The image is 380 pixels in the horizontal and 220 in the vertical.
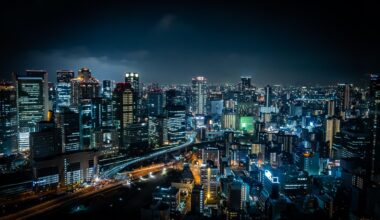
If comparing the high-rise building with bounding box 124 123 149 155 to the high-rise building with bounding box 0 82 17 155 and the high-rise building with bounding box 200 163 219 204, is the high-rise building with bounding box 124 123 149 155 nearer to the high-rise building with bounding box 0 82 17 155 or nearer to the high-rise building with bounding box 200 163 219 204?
the high-rise building with bounding box 0 82 17 155

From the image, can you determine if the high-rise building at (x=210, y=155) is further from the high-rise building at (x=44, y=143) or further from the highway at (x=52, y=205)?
the high-rise building at (x=44, y=143)

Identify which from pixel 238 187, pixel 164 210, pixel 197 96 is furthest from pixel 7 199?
pixel 197 96

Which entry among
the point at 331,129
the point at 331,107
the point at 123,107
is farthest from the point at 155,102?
the point at 331,129

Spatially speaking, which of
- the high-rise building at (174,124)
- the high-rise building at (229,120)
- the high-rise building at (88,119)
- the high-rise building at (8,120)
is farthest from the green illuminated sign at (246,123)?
the high-rise building at (8,120)

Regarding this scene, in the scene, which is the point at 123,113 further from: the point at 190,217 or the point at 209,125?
the point at 190,217

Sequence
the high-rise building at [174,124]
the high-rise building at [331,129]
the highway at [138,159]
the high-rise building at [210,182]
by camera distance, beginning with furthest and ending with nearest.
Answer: the high-rise building at [174,124] → the high-rise building at [331,129] → the highway at [138,159] → the high-rise building at [210,182]

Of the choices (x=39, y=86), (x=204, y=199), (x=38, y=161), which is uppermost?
(x=39, y=86)

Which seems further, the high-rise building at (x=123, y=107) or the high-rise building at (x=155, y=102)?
the high-rise building at (x=155, y=102)
